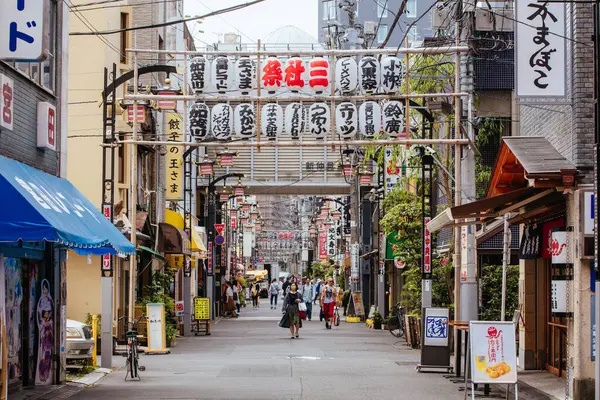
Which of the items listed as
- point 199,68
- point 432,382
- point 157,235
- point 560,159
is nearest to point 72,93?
point 157,235

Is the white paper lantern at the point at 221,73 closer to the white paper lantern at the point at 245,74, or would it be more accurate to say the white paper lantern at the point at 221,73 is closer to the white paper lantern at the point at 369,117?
the white paper lantern at the point at 245,74

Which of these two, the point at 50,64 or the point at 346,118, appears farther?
the point at 346,118

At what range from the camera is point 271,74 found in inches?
950

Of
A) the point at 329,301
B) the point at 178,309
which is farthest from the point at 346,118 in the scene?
the point at 329,301

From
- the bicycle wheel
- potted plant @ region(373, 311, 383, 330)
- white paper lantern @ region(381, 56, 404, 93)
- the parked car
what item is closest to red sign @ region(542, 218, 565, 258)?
white paper lantern @ region(381, 56, 404, 93)

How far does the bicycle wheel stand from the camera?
39.0 meters

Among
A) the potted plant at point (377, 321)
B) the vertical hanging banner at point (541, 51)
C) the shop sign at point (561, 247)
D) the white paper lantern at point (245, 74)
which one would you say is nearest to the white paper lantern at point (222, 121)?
the white paper lantern at point (245, 74)

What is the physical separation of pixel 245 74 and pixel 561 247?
30.2 feet

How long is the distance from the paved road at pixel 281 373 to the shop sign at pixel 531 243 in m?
3.18

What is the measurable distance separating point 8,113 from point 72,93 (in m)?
16.9

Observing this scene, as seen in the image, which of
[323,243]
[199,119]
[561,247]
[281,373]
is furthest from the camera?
[323,243]

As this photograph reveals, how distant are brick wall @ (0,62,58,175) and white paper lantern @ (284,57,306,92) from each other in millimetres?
6529

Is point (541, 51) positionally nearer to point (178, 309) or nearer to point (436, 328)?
point (436, 328)

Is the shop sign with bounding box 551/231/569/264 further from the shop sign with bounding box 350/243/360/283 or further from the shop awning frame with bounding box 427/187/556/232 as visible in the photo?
the shop sign with bounding box 350/243/360/283
